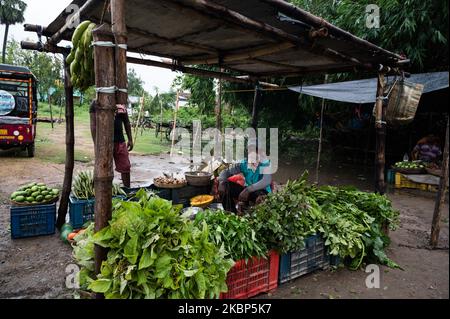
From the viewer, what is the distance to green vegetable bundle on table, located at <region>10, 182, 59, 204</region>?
4.09 metres

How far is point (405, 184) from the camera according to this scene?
806 centimetres

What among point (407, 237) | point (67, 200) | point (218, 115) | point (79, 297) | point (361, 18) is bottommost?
point (407, 237)

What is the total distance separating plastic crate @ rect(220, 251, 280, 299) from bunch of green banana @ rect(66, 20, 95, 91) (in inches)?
84.8

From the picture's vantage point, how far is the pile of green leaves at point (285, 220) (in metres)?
3.06

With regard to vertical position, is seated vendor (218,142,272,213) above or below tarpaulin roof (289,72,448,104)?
below

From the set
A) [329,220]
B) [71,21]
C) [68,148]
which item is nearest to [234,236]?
[329,220]

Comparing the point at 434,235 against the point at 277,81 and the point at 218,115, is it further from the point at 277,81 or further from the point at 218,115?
the point at 277,81

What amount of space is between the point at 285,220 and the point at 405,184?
254 inches

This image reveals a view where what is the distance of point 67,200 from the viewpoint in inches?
174

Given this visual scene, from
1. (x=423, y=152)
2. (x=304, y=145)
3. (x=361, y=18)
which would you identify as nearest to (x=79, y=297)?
(x=361, y=18)

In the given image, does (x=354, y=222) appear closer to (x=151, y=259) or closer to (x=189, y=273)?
(x=189, y=273)

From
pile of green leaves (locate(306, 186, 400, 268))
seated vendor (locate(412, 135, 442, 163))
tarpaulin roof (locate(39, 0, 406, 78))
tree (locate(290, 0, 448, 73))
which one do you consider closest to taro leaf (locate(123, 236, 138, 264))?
tarpaulin roof (locate(39, 0, 406, 78))

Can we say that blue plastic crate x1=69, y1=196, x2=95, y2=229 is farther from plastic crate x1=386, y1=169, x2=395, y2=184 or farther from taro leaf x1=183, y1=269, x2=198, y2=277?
plastic crate x1=386, y1=169, x2=395, y2=184

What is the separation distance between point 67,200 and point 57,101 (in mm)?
35161
